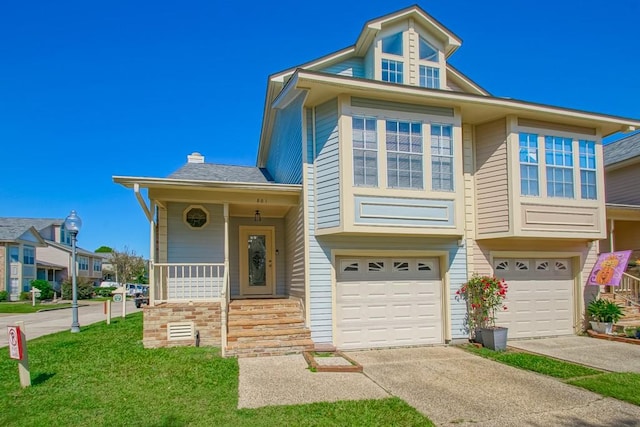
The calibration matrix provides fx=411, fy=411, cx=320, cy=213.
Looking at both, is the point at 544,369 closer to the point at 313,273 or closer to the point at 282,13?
the point at 313,273

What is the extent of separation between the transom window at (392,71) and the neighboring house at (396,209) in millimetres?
48

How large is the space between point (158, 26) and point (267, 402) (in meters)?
10.0

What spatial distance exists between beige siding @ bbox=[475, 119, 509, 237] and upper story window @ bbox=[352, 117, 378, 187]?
119 inches

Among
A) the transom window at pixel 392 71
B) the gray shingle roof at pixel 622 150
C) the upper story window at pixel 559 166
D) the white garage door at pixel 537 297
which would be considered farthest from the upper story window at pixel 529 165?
the gray shingle roof at pixel 622 150

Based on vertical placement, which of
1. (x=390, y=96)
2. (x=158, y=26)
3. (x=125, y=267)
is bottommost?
(x=125, y=267)

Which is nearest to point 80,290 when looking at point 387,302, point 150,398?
point 387,302

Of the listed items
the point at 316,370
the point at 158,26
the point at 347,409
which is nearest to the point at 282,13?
the point at 158,26

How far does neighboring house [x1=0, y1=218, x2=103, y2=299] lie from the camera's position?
34.1 metres

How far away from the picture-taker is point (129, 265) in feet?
156

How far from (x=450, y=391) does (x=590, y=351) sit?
467 cm

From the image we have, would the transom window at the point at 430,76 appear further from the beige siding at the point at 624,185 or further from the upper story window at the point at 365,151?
the beige siding at the point at 624,185

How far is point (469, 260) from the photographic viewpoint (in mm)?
9820

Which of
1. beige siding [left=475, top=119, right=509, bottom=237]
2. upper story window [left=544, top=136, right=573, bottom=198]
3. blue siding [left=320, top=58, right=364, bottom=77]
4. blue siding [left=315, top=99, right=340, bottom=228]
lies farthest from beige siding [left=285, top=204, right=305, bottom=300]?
upper story window [left=544, top=136, right=573, bottom=198]

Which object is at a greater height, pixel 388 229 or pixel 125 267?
pixel 388 229
